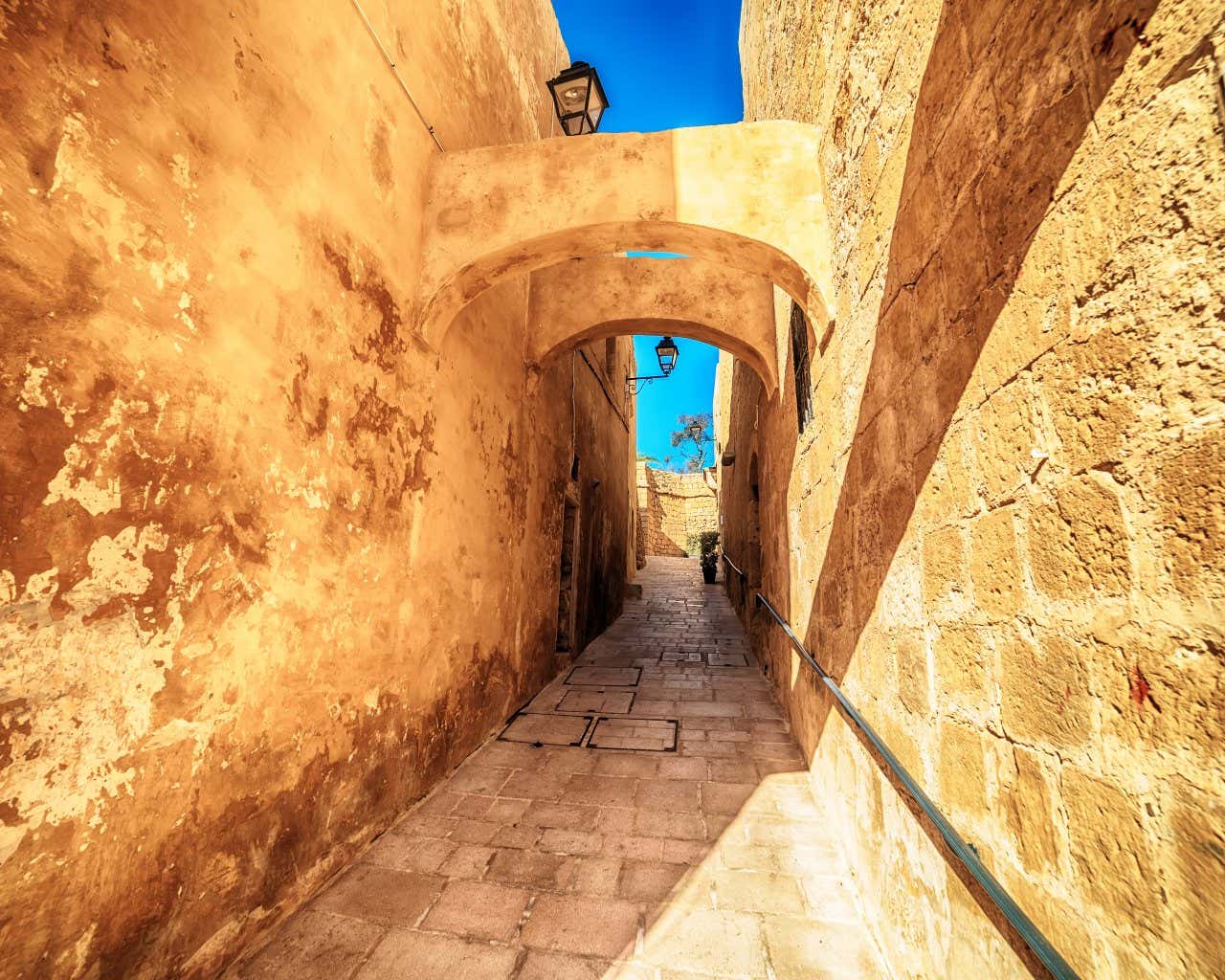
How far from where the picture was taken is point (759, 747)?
3619 mm

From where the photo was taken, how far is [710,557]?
50.2 ft

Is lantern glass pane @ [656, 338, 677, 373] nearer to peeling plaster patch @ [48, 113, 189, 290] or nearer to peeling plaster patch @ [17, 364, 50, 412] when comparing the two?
peeling plaster patch @ [48, 113, 189, 290]

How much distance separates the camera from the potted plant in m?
14.9

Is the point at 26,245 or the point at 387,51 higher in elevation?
the point at 387,51

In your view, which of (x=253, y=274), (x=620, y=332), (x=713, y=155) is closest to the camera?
(x=253, y=274)

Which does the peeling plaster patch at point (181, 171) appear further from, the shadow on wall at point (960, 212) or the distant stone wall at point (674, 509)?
the distant stone wall at point (674, 509)

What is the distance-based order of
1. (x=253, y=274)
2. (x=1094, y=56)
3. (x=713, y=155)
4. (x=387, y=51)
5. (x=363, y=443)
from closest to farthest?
(x=1094, y=56) → (x=253, y=274) → (x=363, y=443) → (x=387, y=51) → (x=713, y=155)

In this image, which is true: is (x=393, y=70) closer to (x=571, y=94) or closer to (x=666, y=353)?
(x=571, y=94)

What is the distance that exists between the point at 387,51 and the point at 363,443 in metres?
2.27

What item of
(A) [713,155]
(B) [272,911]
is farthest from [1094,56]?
(B) [272,911]

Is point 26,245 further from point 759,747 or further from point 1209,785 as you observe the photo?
point 759,747

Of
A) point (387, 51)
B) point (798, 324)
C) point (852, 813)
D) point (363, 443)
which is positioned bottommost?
point (852, 813)

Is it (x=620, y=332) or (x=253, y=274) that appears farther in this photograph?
(x=620, y=332)

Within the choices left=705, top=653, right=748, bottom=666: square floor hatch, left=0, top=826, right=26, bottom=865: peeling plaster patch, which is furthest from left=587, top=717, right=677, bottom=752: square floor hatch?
left=0, top=826, right=26, bottom=865: peeling plaster patch
